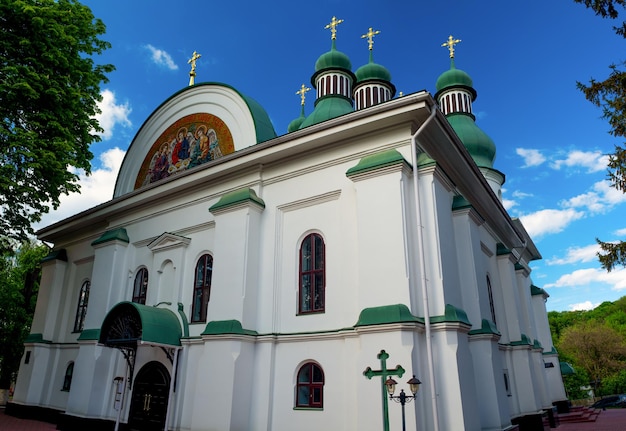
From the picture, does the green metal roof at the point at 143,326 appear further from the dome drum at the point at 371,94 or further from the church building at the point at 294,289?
the dome drum at the point at 371,94

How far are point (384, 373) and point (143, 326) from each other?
6.03 metres

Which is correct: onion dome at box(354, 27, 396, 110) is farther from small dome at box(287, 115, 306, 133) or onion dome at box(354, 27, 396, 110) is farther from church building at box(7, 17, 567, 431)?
church building at box(7, 17, 567, 431)

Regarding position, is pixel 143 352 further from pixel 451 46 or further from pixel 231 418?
pixel 451 46

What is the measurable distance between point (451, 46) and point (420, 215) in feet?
54.9

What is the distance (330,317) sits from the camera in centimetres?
1020

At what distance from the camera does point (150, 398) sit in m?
12.4

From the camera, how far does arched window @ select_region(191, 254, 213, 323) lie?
1241 centimetres

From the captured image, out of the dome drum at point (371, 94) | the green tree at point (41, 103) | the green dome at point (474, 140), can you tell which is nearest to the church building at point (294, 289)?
the green tree at point (41, 103)

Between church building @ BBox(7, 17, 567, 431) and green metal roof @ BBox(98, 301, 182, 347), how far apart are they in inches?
1.9

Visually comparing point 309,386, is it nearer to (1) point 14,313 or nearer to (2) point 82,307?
(2) point 82,307

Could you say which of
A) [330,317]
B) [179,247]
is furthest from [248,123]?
[330,317]

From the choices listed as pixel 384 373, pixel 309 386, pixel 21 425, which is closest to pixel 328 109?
pixel 309 386

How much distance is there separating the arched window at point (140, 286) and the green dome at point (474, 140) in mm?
14326

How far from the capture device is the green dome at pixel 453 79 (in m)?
22.5
